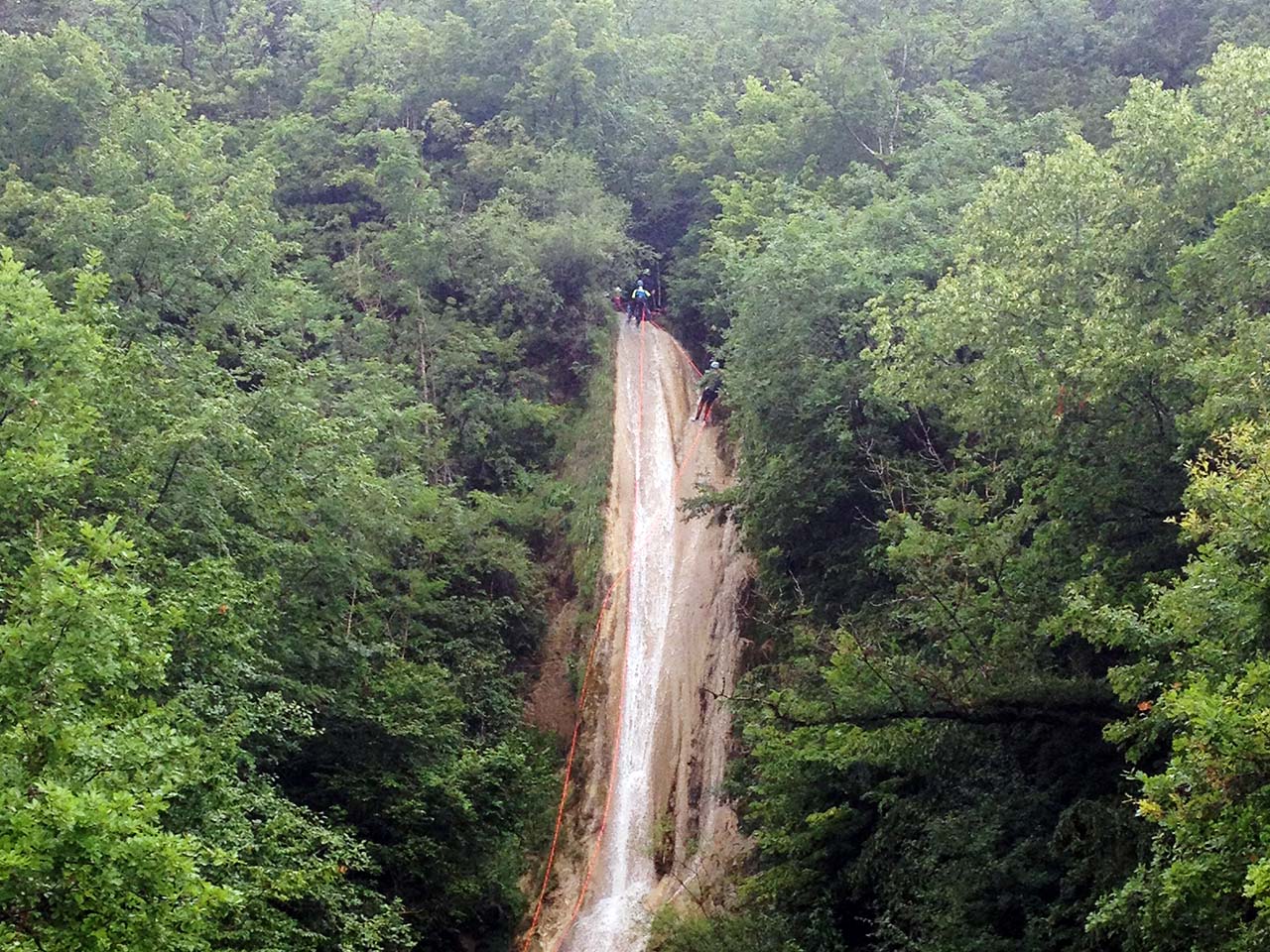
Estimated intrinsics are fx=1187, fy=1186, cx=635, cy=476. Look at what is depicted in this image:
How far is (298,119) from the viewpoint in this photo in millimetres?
36219

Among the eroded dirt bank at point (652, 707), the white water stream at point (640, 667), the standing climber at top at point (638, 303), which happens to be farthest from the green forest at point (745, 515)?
the standing climber at top at point (638, 303)

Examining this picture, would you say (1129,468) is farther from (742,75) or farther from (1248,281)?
(742,75)

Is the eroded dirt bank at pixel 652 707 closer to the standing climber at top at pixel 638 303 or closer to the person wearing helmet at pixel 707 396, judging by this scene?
the person wearing helmet at pixel 707 396

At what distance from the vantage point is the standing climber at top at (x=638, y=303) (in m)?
35.1

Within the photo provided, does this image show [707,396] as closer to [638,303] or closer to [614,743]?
[638,303]

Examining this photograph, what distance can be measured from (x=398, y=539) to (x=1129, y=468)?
12.7 metres

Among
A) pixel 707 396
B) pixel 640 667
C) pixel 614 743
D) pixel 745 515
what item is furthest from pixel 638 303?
pixel 614 743

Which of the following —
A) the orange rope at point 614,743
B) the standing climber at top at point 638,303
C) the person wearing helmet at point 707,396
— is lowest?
the orange rope at point 614,743

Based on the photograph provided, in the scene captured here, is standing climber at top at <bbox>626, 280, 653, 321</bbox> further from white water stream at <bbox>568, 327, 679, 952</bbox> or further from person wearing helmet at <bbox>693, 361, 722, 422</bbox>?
person wearing helmet at <bbox>693, 361, 722, 422</bbox>

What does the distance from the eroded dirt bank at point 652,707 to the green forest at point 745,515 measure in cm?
98

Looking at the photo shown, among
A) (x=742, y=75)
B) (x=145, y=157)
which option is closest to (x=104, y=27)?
(x=145, y=157)

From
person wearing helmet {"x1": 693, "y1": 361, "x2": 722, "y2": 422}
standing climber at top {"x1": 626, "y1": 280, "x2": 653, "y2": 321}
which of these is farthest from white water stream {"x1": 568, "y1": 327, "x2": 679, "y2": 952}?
person wearing helmet {"x1": 693, "y1": 361, "x2": 722, "y2": 422}

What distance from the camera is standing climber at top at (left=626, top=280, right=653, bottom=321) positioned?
35062 mm

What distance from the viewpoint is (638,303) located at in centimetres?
3588
